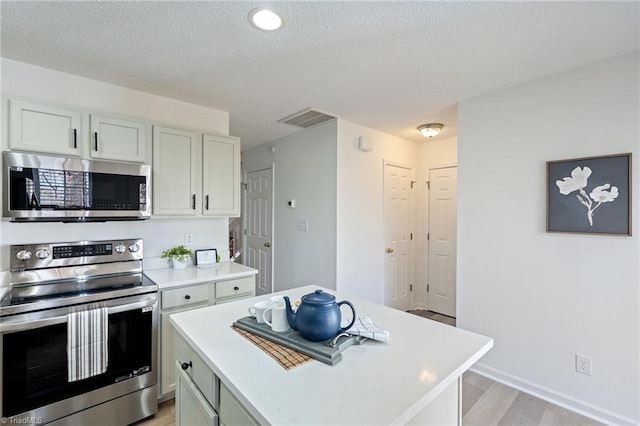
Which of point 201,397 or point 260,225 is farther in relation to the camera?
point 260,225

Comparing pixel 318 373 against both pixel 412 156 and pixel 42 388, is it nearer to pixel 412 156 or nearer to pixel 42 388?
pixel 42 388

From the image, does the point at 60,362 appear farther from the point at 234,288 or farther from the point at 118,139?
the point at 118,139

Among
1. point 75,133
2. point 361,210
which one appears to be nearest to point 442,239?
point 361,210

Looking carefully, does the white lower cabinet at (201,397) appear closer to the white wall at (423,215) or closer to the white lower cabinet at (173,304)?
the white lower cabinet at (173,304)

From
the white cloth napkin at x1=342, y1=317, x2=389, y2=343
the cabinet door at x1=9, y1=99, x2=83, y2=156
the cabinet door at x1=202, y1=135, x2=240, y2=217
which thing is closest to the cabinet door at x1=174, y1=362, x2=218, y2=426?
the white cloth napkin at x1=342, y1=317, x2=389, y2=343

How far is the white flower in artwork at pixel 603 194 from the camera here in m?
1.96

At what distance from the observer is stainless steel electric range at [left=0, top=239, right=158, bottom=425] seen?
161 cm

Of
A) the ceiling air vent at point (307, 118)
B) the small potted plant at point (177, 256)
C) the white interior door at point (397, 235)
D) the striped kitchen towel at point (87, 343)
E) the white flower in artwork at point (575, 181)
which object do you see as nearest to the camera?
the striped kitchen towel at point (87, 343)

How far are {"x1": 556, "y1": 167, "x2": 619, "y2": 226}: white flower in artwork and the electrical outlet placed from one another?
0.96m

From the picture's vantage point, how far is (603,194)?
6.55 ft

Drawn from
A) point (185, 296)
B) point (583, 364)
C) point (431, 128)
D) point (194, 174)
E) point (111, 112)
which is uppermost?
point (431, 128)

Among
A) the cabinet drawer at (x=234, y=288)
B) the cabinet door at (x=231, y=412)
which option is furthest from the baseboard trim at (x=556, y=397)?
the cabinet door at (x=231, y=412)

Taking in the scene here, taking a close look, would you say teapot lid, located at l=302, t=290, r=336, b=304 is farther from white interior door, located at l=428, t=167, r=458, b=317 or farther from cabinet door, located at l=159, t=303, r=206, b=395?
white interior door, located at l=428, t=167, r=458, b=317

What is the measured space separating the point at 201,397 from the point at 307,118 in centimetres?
275
